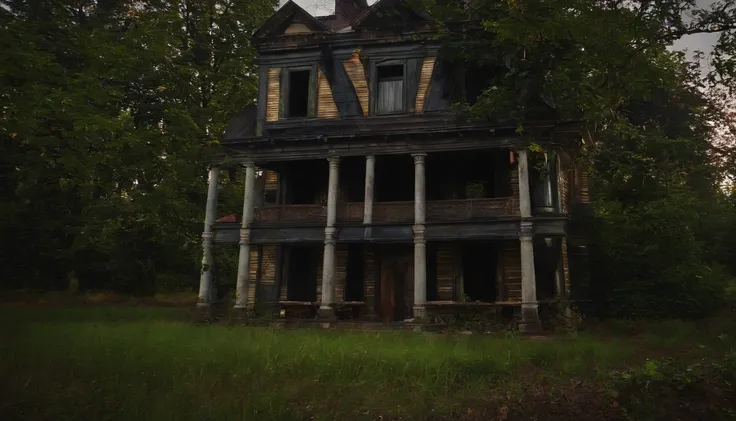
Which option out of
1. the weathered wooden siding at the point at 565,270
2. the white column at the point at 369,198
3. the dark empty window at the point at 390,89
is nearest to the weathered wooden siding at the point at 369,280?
the white column at the point at 369,198

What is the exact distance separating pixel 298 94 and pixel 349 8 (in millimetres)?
5501

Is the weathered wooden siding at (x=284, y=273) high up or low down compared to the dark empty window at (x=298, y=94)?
down

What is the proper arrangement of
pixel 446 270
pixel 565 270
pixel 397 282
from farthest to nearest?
pixel 397 282 → pixel 565 270 → pixel 446 270

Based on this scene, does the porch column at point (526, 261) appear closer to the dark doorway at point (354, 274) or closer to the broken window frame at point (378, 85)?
the broken window frame at point (378, 85)

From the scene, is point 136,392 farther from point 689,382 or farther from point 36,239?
point 36,239

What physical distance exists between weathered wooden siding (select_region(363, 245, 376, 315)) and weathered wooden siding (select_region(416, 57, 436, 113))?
5.64 metres

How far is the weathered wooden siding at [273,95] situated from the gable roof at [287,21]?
1472mm

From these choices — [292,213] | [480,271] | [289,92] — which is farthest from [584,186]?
[289,92]

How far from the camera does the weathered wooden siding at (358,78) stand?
66.8ft

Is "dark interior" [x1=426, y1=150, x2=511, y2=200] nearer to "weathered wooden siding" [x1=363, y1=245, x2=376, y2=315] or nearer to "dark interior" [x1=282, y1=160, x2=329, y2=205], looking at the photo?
"weathered wooden siding" [x1=363, y1=245, x2=376, y2=315]

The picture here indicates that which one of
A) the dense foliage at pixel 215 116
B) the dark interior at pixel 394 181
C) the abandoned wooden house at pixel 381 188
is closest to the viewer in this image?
the dense foliage at pixel 215 116

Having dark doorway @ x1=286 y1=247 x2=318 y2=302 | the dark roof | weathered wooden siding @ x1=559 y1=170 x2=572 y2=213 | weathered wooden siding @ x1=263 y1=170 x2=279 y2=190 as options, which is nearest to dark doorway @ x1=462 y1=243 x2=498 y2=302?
weathered wooden siding @ x1=559 y1=170 x2=572 y2=213

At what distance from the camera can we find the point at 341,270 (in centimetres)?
2030

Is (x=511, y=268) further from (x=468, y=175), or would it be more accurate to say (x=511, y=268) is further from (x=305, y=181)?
(x=305, y=181)
